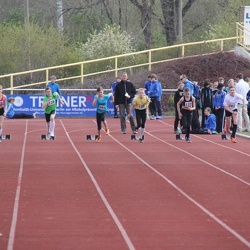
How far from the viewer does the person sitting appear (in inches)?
1162

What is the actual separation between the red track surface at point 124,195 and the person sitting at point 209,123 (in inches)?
→ 145

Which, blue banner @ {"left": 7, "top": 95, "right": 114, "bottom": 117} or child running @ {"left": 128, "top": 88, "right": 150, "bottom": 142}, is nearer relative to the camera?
child running @ {"left": 128, "top": 88, "right": 150, "bottom": 142}

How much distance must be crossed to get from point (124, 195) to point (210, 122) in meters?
15.7

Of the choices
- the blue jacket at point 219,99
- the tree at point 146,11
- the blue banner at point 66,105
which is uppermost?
the tree at point 146,11

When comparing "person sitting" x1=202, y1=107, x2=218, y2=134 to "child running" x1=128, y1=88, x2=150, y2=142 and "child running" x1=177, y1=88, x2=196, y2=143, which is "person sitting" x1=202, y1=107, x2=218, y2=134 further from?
"child running" x1=128, y1=88, x2=150, y2=142

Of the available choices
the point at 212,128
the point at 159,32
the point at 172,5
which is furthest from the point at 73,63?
the point at 159,32

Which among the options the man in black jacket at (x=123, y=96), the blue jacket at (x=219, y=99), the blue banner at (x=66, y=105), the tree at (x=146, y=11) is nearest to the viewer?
the man in black jacket at (x=123, y=96)

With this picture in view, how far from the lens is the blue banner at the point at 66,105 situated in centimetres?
3769

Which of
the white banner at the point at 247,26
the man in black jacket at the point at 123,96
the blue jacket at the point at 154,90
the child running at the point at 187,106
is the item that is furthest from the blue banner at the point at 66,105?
the child running at the point at 187,106

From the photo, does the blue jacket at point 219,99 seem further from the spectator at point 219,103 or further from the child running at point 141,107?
the child running at point 141,107

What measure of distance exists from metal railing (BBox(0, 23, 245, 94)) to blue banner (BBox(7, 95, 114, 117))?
352cm

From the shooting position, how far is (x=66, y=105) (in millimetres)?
38344

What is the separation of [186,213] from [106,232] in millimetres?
1995

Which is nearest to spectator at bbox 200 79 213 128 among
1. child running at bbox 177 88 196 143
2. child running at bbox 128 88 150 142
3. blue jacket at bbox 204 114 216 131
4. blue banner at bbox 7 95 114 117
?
blue jacket at bbox 204 114 216 131
